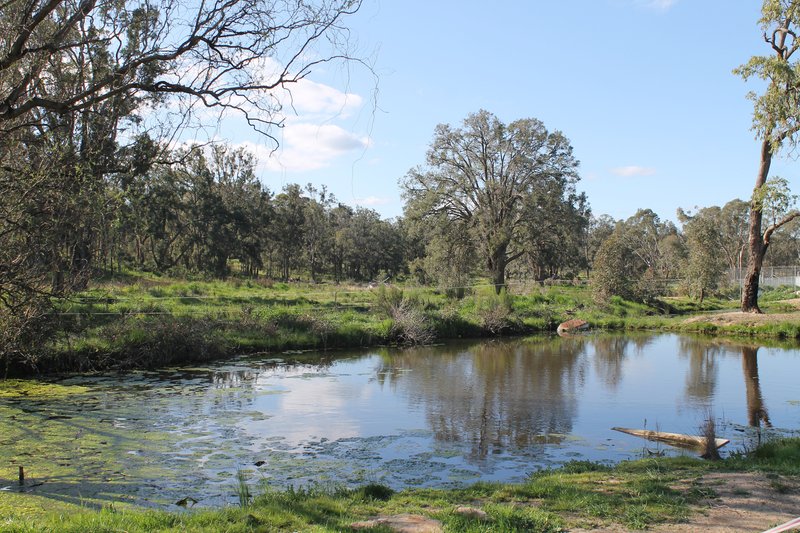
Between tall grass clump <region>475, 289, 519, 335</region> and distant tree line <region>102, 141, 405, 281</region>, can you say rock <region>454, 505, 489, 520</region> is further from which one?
distant tree line <region>102, 141, 405, 281</region>

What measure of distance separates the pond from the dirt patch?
2.71 metres

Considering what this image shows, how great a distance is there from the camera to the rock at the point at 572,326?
32062mm

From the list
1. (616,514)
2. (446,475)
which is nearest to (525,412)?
(446,475)

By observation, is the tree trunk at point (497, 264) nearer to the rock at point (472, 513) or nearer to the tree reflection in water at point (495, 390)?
the tree reflection in water at point (495, 390)

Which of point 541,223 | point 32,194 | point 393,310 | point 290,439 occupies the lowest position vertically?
point 290,439

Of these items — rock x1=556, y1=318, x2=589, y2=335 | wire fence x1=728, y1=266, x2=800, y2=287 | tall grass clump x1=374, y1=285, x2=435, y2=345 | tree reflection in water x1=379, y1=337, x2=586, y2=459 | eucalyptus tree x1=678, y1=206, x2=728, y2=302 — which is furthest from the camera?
wire fence x1=728, y1=266, x2=800, y2=287

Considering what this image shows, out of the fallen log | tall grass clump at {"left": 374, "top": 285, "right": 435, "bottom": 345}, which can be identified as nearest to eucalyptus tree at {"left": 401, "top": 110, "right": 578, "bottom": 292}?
tall grass clump at {"left": 374, "top": 285, "right": 435, "bottom": 345}

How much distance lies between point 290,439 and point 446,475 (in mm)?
3499

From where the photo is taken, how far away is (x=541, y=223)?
3844 cm

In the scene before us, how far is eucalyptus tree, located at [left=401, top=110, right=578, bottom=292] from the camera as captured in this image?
1532 inches

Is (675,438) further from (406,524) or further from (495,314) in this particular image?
(495,314)

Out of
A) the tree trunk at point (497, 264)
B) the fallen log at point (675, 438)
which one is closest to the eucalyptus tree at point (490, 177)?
the tree trunk at point (497, 264)

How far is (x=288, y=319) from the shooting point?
79.6 feet

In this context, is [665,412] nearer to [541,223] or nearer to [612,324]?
[612,324]
